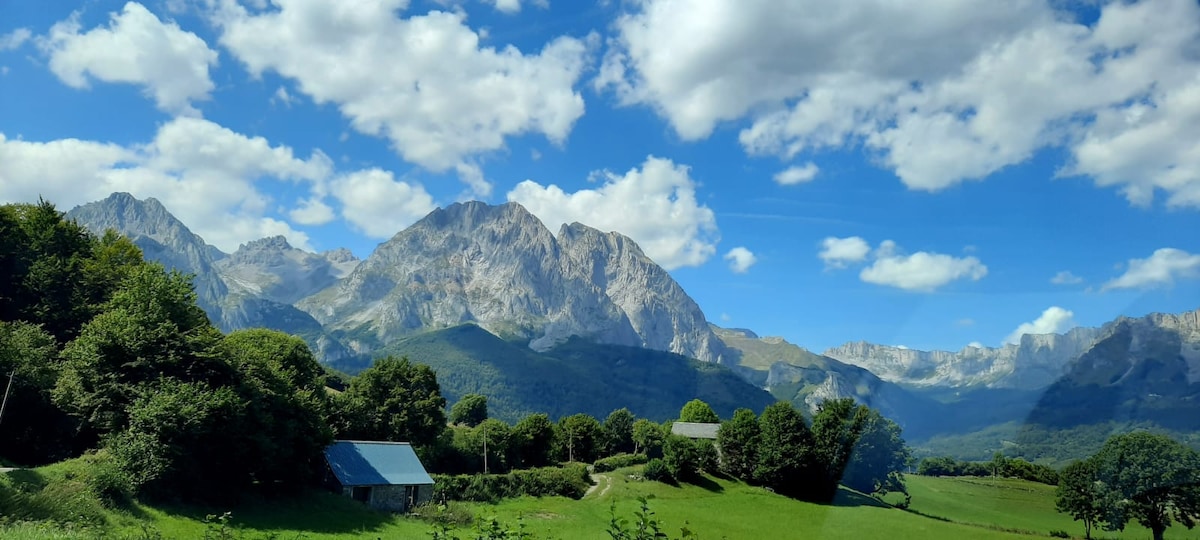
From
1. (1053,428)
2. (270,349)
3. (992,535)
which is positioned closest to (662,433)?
(992,535)

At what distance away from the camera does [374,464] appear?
147 ft

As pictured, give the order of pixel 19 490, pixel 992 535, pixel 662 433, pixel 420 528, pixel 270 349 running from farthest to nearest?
1. pixel 662 433
2. pixel 270 349
3. pixel 992 535
4. pixel 420 528
5. pixel 19 490

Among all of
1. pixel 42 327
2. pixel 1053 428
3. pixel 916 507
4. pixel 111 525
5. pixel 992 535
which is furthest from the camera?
pixel 916 507

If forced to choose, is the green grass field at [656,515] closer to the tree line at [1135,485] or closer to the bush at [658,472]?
the bush at [658,472]

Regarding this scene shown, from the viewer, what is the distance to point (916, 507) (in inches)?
2485

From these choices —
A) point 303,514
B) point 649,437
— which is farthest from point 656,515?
point 649,437

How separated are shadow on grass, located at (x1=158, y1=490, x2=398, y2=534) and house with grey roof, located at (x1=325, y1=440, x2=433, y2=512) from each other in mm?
2410

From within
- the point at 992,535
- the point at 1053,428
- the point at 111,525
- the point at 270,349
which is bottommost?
the point at 992,535

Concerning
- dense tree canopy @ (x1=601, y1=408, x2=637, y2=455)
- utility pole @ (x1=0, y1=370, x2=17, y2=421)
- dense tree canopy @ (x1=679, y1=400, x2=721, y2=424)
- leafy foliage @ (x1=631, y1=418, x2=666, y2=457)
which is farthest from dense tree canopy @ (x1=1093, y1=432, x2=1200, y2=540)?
dense tree canopy @ (x1=679, y1=400, x2=721, y2=424)

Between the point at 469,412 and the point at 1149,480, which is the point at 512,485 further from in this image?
the point at 469,412

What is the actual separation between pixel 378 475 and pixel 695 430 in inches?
2140

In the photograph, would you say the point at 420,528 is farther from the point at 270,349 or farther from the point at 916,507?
the point at 916,507

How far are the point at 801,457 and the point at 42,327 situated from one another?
61066mm

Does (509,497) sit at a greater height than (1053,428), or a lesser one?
lesser
